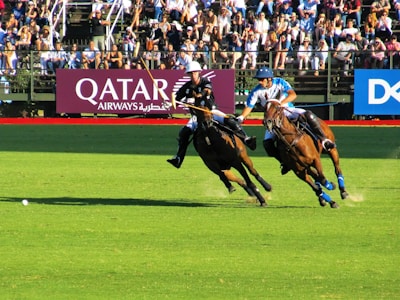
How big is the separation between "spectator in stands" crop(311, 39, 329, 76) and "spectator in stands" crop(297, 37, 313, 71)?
18 cm

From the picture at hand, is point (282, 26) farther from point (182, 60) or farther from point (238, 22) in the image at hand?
point (182, 60)

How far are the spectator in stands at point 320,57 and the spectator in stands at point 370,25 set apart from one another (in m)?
1.75

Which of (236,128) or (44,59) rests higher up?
(236,128)

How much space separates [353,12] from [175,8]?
6.32m

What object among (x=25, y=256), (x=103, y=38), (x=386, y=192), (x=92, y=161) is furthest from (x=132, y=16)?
(x=25, y=256)

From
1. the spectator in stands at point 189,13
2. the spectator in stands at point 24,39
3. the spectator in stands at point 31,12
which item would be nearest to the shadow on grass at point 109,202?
the spectator in stands at point 24,39

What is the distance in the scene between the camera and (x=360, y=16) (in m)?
38.0

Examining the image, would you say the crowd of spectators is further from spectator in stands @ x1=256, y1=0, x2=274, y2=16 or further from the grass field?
the grass field

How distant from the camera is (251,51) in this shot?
36125 millimetres

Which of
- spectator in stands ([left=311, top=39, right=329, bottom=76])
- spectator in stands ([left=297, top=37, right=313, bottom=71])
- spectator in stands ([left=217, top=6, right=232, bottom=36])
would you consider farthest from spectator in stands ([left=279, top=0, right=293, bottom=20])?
spectator in stands ([left=311, top=39, right=329, bottom=76])

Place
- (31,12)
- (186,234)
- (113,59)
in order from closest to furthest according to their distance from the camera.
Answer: (186,234), (113,59), (31,12)

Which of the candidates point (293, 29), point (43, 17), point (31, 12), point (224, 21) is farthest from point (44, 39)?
point (293, 29)

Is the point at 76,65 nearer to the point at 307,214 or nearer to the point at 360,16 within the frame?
the point at 360,16

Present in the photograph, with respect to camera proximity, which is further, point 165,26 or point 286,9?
point 165,26
